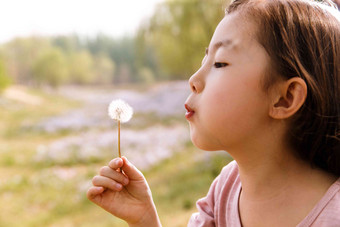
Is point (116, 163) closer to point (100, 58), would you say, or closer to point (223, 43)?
point (223, 43)

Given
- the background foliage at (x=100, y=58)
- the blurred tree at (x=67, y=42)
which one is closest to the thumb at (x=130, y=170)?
the background foliage at (x=100, y=58)

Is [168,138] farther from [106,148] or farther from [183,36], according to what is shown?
[183,36]

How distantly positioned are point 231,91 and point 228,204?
29cm

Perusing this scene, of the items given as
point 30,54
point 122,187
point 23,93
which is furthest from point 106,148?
point 30,54

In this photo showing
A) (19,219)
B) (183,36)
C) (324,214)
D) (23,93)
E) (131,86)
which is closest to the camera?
(324,214)

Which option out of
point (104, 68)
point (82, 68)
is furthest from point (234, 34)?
point (82, 68)

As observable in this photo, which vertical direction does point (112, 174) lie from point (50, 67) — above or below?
above

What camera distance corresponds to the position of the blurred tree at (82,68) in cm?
1634

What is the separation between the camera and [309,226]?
2.03 ft

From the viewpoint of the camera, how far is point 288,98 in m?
0.63

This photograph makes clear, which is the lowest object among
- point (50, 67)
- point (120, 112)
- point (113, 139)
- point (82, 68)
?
point (82, 68)

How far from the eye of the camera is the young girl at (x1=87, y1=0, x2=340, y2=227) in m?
0.62

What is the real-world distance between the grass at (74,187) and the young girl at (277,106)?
1689 millimetres

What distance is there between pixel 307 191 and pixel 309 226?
0.07 m
